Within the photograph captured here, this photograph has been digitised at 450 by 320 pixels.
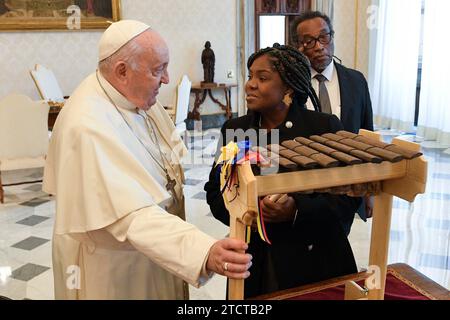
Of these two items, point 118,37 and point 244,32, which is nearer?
point 118,37

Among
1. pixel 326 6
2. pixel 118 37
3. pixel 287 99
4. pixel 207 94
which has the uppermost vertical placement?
pixel 326 6

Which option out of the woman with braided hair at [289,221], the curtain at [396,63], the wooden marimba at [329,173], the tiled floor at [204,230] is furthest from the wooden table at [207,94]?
the wooden marimba at [329,173]

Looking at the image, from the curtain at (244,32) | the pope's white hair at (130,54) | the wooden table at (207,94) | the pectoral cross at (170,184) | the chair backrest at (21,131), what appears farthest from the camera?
the curtain at (244,32)

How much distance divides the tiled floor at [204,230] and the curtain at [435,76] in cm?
160

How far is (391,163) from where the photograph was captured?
1128 mm

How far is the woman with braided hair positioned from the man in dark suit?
57 cm

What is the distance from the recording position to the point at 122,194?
1.33 meters

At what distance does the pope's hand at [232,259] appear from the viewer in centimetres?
108

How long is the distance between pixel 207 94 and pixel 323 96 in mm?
6841

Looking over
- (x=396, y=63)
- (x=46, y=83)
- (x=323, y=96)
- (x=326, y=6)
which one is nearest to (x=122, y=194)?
(x=323, y=96)

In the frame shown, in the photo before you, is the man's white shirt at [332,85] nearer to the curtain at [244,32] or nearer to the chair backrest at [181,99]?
the chair backrest at [181,99]

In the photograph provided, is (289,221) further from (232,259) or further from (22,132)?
(22,132)

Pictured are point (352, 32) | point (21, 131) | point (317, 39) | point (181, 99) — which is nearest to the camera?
point (317, 39)

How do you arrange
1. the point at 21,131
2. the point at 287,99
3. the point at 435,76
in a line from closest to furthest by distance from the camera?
the point at 287,99 < the point at 21,131 < the point at 435,76
